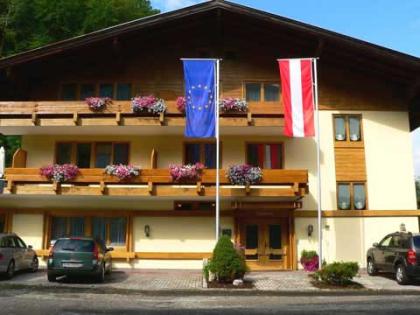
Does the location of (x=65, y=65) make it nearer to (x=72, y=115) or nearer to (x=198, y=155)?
(x=72, y=115)

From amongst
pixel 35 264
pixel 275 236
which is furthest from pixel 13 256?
pixel 275 236

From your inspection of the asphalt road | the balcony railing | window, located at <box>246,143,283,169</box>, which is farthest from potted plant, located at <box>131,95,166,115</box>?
the asphalt road

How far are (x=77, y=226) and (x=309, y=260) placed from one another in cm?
978

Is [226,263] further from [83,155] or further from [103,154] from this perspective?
[83,155]

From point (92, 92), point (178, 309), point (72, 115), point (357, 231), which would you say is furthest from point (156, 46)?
point (178, 309)

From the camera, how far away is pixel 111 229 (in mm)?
22906

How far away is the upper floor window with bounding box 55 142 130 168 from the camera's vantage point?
23547mm

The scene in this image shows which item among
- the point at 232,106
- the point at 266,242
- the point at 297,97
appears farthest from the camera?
the point at 266,242

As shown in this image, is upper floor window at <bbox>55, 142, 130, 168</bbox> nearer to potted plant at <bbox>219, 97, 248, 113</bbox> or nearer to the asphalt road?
potted plant at <bbox>219, 97, 248, 113</bbox>

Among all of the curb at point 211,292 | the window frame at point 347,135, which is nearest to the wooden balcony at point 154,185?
the window frame at point 347,135

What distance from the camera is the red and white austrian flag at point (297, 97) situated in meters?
20.2

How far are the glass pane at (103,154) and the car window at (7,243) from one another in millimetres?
5580

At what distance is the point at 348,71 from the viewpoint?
24.1m

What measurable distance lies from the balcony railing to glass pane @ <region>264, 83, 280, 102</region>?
6.32 feet
